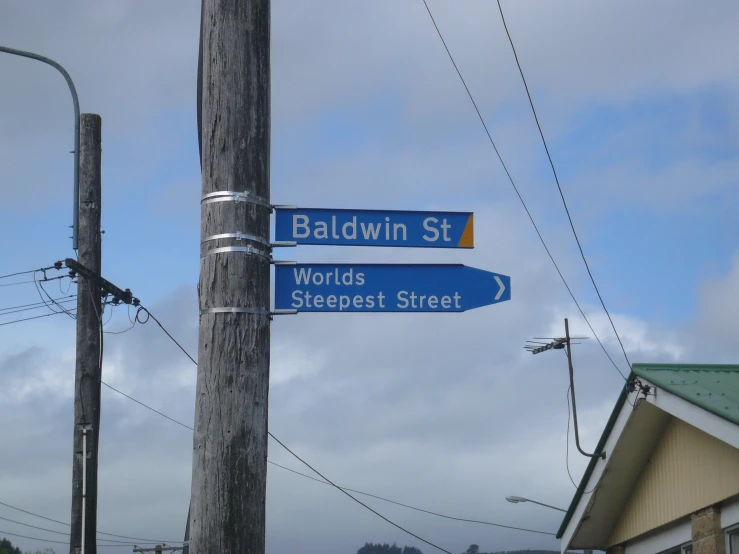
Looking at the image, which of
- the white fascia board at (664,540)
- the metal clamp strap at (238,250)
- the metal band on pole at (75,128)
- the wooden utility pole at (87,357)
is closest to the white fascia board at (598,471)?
the white fascia board at (664,540)

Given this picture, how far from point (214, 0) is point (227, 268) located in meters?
1.36

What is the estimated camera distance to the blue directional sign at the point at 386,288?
15.9 feet

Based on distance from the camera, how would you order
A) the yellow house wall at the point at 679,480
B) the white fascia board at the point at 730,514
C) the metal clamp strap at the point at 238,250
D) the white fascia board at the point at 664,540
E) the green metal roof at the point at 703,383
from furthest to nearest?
the white fascia board at the point at 664,540, the yellow house wall at the point at 679,480, the white fascia board at the point at 730,514, the green metal roof at the point at 703,383, the metal clamp strap at the point at 238,250

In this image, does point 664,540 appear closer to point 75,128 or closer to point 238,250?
point 238,250

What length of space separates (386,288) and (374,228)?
333 mm

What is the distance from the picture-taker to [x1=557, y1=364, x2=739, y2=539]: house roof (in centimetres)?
772

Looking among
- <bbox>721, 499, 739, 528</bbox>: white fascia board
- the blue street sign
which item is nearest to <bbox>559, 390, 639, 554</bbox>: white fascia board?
<bbox>721, 499, 739, 528</bbox>: white fascia board

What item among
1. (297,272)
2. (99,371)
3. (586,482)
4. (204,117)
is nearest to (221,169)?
(204,117)

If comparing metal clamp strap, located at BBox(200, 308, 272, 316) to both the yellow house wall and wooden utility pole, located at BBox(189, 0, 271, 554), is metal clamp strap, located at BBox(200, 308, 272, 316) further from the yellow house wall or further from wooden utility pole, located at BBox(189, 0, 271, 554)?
the yellow house wall

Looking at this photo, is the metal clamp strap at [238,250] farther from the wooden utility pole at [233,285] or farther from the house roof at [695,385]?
the house roof at [695,385]

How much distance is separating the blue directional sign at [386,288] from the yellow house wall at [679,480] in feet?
12.3

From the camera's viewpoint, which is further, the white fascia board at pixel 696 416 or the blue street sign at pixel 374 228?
the white fascia board at pixel 696 416

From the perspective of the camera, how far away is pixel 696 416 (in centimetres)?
785

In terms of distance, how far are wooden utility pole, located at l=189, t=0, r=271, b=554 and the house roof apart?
4.36 metres
